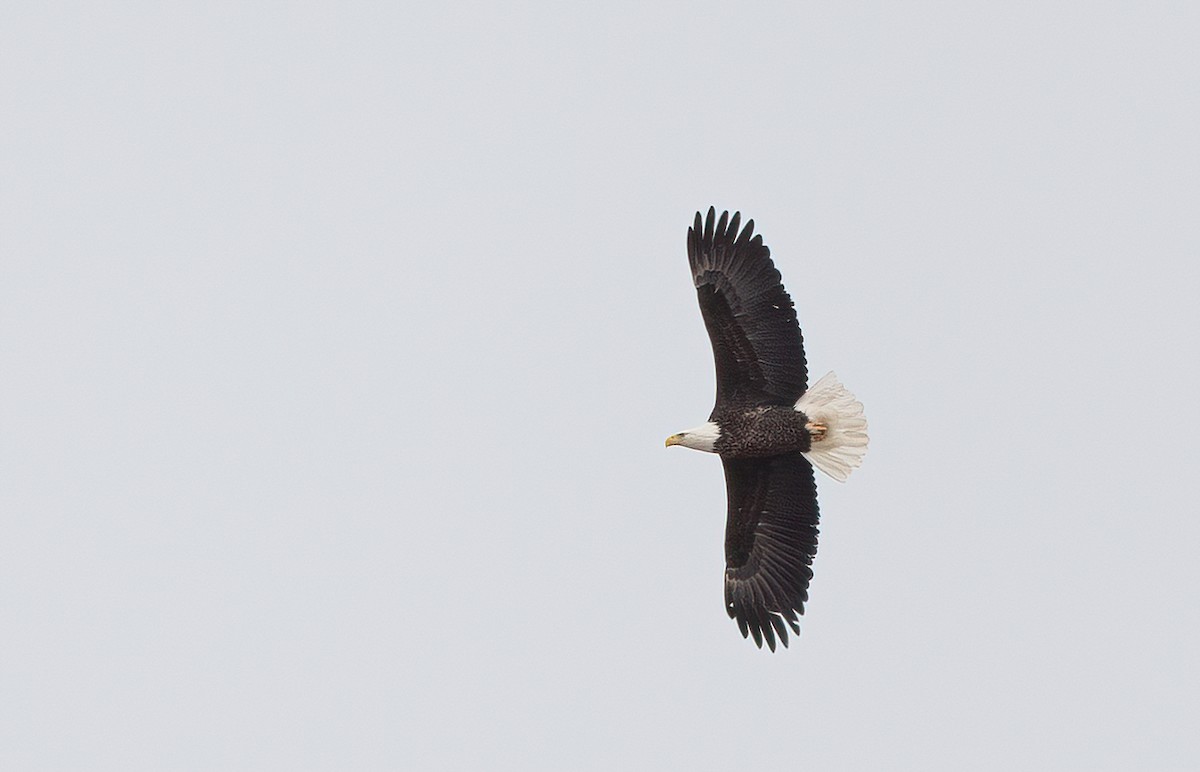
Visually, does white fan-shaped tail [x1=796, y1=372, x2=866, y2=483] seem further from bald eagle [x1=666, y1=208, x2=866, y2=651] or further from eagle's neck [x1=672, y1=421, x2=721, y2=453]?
eagle's neck [x1=672, y1=421, x2=721, y2=453]

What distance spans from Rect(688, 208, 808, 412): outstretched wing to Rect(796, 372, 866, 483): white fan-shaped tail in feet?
0.45

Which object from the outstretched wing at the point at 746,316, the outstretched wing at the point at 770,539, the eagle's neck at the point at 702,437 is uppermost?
the outstretched wing at the point at 746,316

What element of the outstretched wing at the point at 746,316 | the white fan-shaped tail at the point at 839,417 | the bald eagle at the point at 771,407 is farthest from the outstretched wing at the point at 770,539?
the outstretched wing at the point at 746,316

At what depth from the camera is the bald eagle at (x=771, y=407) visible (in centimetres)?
1550

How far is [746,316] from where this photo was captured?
1549 centimetres

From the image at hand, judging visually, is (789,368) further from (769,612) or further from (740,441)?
(769,612)

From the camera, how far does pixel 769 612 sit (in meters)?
16.1

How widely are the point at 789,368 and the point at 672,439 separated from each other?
45.7 inches

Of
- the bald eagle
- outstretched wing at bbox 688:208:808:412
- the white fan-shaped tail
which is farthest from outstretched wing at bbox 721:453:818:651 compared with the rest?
outstretched wing at bbox 688:208:808:412

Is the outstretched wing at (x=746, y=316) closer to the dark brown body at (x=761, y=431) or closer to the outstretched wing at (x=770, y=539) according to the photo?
the dark brown body at (x=761, y=431)

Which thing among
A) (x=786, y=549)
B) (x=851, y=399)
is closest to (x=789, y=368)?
(x=851, y=399)

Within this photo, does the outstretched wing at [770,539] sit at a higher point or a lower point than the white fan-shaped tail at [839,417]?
lower

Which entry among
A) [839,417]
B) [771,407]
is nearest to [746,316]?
[771,407]

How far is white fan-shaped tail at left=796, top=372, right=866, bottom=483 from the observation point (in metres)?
15.5
